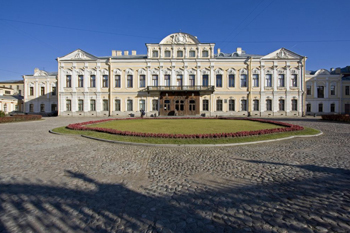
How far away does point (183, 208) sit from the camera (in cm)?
307

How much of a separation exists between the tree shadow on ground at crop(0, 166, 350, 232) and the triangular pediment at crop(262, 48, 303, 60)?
117 ft

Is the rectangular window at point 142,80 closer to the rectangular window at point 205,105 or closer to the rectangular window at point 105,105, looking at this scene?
the rectangular window at point 105,105

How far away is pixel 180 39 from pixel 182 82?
26.8ft

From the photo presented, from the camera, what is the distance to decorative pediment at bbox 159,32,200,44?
1324 inches

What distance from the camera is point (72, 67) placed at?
113 ft

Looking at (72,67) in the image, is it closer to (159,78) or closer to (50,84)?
(50,84)

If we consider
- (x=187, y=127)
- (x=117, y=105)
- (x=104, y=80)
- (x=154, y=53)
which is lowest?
(x=187, y=127)

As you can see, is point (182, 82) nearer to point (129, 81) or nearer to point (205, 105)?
point (205, 105)

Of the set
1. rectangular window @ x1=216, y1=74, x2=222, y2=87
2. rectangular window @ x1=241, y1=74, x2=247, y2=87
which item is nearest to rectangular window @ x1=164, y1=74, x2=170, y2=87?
rectangular window @ x1=216, y1=74, x2=222, y2=87

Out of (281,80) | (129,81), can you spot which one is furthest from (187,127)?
(281,80)

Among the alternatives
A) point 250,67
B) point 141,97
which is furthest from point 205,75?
point 141,97

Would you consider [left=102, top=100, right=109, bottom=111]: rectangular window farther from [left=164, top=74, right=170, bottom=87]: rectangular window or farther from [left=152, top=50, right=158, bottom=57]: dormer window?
[left=152, top=50, right=158, bottom=57]: dormer window

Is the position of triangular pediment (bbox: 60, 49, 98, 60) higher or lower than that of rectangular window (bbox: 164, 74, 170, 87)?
higher

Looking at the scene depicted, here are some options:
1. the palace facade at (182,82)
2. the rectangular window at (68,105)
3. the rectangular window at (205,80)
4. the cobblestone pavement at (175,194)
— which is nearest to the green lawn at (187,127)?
the cobblestone pavement at (175,194)
